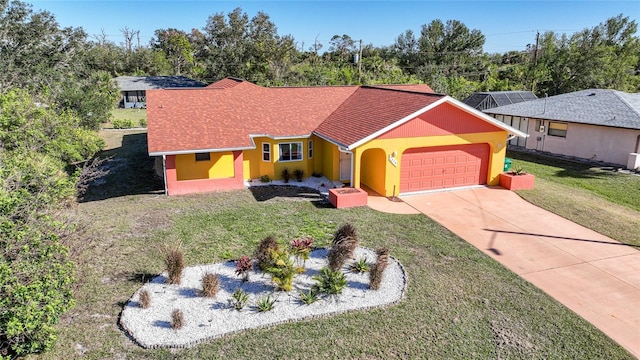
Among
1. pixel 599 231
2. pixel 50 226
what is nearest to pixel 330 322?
pixel 50 226

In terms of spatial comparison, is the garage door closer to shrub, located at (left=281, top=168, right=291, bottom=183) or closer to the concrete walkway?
the concrete walkway

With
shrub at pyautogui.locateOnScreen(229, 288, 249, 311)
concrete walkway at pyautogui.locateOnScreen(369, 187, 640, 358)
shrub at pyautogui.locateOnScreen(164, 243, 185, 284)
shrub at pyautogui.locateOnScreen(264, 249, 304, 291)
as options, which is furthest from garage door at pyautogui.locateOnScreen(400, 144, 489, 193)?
shrub at pyautogui.locateOnScreen(164, 243, 185, 284)

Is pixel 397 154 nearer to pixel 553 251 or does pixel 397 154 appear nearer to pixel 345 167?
pixel 345 167

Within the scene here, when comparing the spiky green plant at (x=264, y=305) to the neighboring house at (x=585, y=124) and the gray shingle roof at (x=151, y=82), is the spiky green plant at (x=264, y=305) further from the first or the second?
the gray shingle roof at (x=151, y=82)

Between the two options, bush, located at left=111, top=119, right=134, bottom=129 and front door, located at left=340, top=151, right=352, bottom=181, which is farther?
bush, located at left=111, top=119, right=134, bottom=129

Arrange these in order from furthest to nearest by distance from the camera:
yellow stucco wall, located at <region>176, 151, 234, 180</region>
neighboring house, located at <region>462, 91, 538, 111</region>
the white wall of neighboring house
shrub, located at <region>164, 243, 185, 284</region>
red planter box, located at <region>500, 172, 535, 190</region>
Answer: neighboring house, located at <region>462, 91, 538, 111</region>
the white wall of neighboring house
red planter box, located at <region>500, 172, 535, 190</region>
yellow stucco wall, located at <region>176, 151, 234, 180</region>
shrub, located at <region>164, 243, 185, 284</region>

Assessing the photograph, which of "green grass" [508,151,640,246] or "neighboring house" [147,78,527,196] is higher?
"neighboring house" [147,78,527,196]

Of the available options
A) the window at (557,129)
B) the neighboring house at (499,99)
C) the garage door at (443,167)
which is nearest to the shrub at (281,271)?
the garage door at (443,167)
